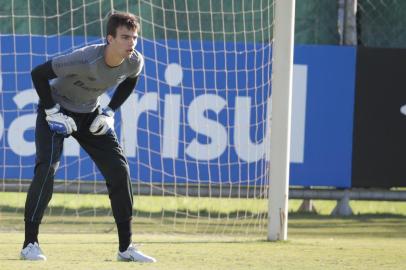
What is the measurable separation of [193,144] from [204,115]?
0.37m

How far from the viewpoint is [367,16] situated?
1402cm

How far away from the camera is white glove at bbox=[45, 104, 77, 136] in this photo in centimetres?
745

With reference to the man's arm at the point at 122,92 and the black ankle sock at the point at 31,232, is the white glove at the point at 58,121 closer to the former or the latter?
the man's arm at the point at 122,92

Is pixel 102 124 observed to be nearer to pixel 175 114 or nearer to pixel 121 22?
pixel 121 22

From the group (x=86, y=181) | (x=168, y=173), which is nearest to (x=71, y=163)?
(x=86, y=181)

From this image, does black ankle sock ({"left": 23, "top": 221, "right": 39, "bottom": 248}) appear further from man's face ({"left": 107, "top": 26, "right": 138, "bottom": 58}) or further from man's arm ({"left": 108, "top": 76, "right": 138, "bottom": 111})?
man's face ({"left": 107, "top": 26, "right": 138, "bottom": 58})

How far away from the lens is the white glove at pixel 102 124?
7605mm

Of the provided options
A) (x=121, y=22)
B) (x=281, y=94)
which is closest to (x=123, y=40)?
(x=121, y=22)

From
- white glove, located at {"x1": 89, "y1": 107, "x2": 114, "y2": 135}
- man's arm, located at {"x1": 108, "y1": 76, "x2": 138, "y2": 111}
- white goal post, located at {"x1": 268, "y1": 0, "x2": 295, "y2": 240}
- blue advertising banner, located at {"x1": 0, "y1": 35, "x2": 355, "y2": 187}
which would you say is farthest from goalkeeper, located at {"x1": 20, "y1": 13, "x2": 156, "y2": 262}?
blue advertising banner, located at {"x1": 0, "y1": 35, "x2": 355, "y2": 187}

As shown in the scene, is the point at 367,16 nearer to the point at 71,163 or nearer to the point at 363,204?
the point at 363,204

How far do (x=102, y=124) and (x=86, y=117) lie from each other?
140 millimetres

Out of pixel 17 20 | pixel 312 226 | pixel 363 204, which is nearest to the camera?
pixel 312 226

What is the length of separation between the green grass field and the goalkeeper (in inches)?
13.8

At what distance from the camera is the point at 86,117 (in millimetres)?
7684
